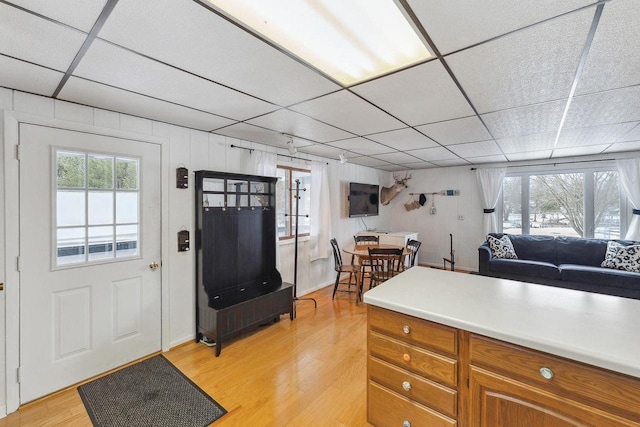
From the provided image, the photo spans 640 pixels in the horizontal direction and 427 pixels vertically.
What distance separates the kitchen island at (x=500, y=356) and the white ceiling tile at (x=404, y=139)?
1.89 metres

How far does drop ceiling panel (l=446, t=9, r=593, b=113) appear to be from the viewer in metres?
1.29

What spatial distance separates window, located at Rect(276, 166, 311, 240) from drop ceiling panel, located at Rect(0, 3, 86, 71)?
2.55m

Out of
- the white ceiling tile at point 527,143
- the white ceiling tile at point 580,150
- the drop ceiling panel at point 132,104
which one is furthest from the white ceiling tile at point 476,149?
the drop ceiling panel at point 132,104

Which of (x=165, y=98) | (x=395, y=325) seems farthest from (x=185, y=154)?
(x=395, y=325)

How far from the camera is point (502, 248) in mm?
4727

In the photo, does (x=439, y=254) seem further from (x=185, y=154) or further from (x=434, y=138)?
(x=185, y=154)

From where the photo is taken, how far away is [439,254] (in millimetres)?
6121

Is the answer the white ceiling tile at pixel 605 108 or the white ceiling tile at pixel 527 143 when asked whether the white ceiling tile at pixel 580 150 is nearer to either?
the white ceiling tile at pixel 527 143

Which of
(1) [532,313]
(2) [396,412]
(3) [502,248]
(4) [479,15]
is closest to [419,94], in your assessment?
(4) [479,15]

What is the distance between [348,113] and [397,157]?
2.53m

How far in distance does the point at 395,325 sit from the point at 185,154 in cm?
259

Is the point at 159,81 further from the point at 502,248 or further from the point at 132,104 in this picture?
the point at 502,248

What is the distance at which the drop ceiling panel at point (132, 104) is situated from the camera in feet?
6.38

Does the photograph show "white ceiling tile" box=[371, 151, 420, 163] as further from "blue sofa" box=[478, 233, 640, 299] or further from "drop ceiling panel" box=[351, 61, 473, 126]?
"blue sofa" box=[478, 233, 640, 299]
